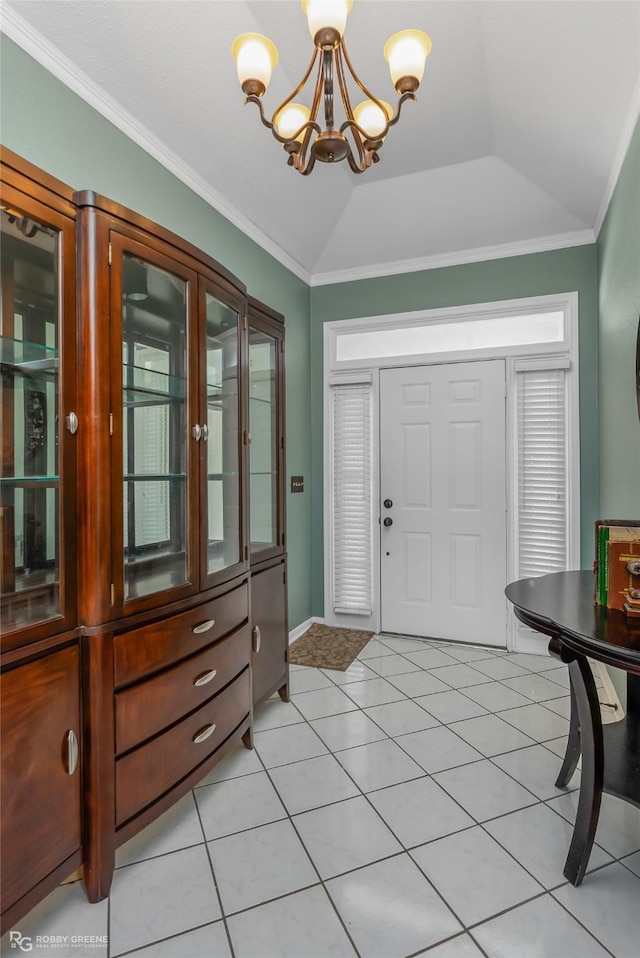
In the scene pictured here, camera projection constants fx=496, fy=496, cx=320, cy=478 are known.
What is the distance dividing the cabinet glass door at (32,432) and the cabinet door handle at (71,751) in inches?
14.5

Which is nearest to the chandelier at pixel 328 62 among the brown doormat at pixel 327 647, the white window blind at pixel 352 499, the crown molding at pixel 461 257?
the crown molding at pixel 461 257

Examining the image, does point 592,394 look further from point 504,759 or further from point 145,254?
point 145,254

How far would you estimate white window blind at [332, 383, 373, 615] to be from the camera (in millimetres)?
4027

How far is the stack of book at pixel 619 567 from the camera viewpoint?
1.54 metres

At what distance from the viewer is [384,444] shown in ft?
13.0

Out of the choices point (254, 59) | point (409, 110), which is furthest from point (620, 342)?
point (254, 59)

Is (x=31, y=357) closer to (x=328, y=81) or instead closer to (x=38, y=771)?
A: (x=38, y=771)

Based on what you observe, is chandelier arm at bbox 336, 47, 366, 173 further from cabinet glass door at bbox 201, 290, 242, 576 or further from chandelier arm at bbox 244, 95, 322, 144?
cabinet glass door at bbox 201, 290, 242, 576

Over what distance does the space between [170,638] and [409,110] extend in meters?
2.85

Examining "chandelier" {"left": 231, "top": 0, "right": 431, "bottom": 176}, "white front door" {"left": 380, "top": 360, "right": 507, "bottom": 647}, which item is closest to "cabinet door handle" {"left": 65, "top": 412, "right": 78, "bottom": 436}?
"chandelier" {"left": 231, "top": 0, "right": 431, "bottom": 176}

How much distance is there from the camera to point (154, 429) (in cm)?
183

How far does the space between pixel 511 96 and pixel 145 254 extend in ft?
6.68

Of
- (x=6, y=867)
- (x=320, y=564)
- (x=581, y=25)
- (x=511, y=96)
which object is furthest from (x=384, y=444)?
(x=6, y=867)

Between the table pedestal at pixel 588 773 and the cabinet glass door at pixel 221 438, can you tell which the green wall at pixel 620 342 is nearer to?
the table pedestal at pixel 588 773
